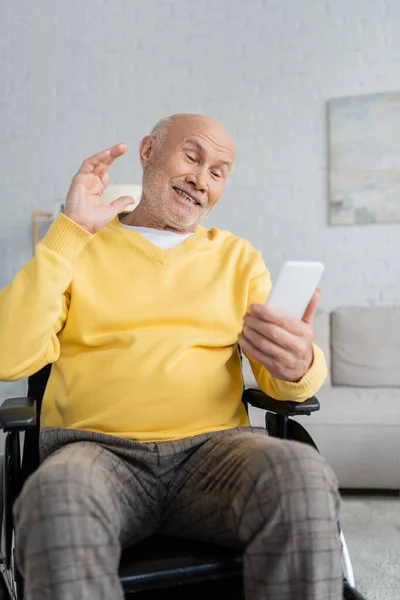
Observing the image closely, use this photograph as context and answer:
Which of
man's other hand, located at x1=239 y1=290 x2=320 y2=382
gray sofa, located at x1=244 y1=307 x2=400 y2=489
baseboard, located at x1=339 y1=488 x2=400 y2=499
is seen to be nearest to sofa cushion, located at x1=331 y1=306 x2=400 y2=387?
gray sofa, located at x1=244 y1=307 x2=400 y2=489

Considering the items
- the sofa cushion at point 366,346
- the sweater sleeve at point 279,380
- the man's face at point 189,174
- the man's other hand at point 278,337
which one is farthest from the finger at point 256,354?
the sofa cushion at point 366,346

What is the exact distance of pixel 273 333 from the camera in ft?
3.75

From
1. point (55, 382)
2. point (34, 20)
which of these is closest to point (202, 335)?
point (55, 382)

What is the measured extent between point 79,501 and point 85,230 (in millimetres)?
522

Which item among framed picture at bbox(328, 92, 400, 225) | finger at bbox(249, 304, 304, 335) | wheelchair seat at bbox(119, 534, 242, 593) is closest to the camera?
wheelchair seat at bbox(119, 534, 242, 593)

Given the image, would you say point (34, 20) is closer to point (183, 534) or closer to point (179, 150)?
point (179, 150)

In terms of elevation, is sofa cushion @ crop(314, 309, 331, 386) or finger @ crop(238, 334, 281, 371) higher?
finger @ crop(238, 334, 281, 371)

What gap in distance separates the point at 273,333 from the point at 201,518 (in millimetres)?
335

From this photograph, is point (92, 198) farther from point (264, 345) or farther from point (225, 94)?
point (225, 94)

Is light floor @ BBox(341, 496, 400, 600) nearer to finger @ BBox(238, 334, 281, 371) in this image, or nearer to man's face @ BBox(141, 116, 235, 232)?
finger @ BBox(238, 334, 281, 371)

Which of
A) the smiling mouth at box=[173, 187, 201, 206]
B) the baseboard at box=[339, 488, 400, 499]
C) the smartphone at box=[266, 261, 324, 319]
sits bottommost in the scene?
the baseboard at box=[339, 488, 400, 499]

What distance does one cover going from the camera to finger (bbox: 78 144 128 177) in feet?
4.45

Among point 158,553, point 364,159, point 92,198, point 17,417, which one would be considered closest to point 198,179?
point 92,198

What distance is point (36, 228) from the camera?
3922mm
